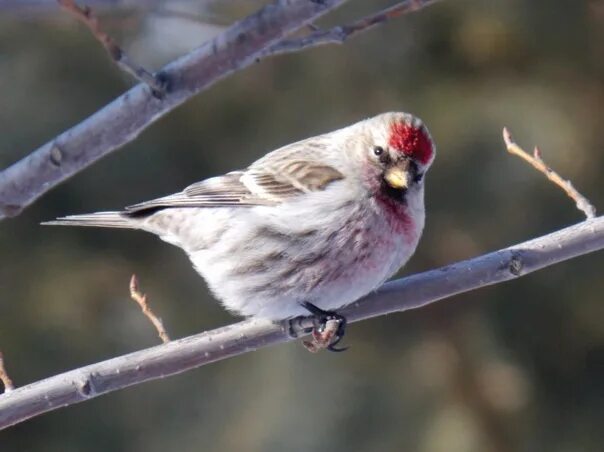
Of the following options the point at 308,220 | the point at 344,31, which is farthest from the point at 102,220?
the point at 344,31

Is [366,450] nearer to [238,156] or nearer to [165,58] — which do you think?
[238,156]

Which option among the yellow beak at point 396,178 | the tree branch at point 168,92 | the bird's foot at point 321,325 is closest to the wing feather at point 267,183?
the yellow beak at point 396,178

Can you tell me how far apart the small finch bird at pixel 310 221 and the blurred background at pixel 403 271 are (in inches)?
49.5

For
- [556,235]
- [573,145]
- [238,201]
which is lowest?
[556,235]

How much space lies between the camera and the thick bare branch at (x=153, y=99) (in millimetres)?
1923

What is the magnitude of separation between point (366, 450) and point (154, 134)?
181 centimetres

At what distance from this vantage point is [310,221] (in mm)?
3182

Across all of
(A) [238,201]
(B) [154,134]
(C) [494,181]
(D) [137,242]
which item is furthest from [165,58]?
(A) [238,201]

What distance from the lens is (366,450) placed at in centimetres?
470

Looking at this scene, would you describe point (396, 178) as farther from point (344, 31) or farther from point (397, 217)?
point (344, 31)

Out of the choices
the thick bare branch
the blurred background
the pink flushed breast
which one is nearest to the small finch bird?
the pink flushed breast

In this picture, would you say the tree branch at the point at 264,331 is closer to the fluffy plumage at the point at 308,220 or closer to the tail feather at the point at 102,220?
the fluffy plumage at the point at 308,220

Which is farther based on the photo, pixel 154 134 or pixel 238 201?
pixel 154 134

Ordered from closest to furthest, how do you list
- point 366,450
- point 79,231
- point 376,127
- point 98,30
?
1. point 98,30
2. point 376,127
3. point 366,450
4. point 79,231
